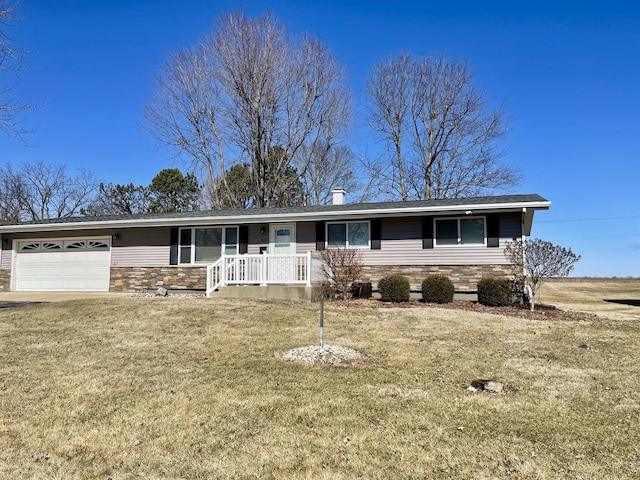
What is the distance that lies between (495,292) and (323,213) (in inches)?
216

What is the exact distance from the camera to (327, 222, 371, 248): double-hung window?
13828 millimetres

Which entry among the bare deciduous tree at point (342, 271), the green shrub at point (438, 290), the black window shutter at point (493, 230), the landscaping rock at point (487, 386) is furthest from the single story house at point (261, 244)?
the landscaping rock at point (487, 386)

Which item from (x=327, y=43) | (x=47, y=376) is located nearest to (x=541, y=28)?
(x=327, y=43)

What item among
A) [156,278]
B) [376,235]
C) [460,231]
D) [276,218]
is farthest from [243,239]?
[460,231]

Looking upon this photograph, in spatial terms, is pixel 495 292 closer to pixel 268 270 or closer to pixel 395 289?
pixel 395 289

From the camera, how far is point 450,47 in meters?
24.0

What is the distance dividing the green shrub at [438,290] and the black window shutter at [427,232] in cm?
140

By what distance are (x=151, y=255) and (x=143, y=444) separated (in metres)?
13.0

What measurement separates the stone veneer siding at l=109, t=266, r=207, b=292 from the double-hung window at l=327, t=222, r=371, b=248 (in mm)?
4405

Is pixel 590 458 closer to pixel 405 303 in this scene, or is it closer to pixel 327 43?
pixel 405 303

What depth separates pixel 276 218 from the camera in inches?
549

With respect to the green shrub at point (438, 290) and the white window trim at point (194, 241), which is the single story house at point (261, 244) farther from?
the green shrub at point (438, 290)

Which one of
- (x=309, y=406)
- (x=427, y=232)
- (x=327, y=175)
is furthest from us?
(x=327, y=175)

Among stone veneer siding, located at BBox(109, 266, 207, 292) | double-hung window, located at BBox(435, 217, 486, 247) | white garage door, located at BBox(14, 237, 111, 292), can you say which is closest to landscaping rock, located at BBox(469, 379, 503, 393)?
double-hung window, located at BBox(435, 217, 486, 247)
